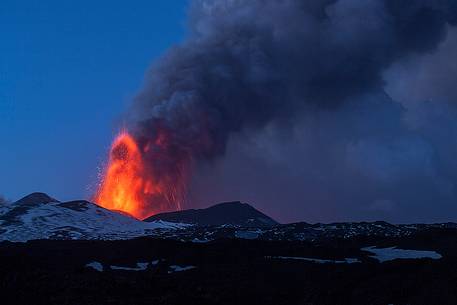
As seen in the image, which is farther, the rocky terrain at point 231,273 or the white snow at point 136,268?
the white snow at point 136,268

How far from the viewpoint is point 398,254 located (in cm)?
8575

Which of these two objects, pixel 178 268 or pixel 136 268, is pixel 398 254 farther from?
pixel 136 268

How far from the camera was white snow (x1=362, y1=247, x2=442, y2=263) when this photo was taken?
82.0 meters

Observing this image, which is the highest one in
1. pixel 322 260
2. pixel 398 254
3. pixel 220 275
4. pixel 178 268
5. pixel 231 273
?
A: pixel 398 254

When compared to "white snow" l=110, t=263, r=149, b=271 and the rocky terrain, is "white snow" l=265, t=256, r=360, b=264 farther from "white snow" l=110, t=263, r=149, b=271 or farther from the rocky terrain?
"white snow" l=110, t=263, r=149, b=271

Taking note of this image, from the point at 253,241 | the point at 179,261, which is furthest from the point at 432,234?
the point at 179,261

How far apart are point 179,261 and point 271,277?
57.0 ft

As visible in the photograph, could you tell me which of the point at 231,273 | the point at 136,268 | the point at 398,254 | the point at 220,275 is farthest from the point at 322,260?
the point at 136,268

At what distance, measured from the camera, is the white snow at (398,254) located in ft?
269

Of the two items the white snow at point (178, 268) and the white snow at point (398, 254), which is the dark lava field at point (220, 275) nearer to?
the white snow at point (178, 268)

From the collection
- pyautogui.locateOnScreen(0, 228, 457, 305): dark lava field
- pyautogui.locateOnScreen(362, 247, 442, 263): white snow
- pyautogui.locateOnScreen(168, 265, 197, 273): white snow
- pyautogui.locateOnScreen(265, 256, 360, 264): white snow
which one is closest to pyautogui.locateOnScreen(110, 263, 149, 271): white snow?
pyautogui.locateOnScreen(0, 228, 457, 305): dark lava field

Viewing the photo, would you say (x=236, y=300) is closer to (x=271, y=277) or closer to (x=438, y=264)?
(x=271, y=277)

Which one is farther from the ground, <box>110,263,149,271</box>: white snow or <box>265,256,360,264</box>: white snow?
<box>265,256,360,264</box>: white snow

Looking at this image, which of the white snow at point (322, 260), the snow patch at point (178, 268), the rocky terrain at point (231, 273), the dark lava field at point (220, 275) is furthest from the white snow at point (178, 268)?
the white snow at point (322, 260)
